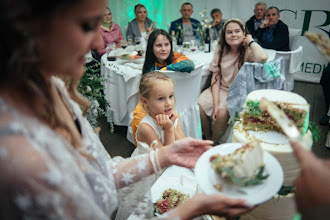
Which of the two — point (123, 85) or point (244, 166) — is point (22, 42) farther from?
point (123, 85)

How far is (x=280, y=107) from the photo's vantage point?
1418 millimetres

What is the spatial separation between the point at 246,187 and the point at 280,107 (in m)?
0.64

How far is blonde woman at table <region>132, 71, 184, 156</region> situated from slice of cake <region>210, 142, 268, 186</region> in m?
0.95

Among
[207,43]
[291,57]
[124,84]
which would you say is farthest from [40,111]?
[291,57]

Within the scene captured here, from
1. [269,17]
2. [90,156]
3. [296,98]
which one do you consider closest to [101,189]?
[90,156]

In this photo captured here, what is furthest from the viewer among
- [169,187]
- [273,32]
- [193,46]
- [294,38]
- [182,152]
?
[273,32]

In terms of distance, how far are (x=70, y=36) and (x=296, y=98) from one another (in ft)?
4.43

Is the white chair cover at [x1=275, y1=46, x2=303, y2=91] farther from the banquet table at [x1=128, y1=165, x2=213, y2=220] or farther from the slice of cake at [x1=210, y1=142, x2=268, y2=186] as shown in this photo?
the slice of cake at [x1=210, y1=142, x2=268, y2=186]

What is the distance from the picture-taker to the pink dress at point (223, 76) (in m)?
3.12

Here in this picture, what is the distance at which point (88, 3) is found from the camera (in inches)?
24.0

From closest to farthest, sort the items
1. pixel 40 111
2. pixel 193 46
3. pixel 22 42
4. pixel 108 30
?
pixel 22 42 < pixel 40 111 < pixel 193 46 < pixel 108 30

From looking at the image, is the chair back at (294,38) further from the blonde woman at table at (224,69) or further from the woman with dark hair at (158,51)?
the woman with dark hair at (158,51)

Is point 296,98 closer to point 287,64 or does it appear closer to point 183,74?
point 183,74

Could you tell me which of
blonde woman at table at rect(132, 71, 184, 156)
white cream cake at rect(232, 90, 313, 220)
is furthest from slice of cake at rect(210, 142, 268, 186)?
blonde woman at table at rect(132, 71, 184, 156)
